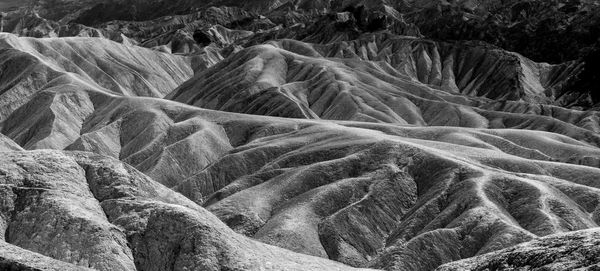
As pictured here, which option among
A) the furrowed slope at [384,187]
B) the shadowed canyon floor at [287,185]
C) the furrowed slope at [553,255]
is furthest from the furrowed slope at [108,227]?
the furrowed slope at [384,187]

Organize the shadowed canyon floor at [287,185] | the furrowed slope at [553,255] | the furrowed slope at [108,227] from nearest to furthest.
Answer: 1. the furrowed slope at [553,255]
2. the furrowed slope at [108,227]
3. the shadowed canyon floor at [287,185]

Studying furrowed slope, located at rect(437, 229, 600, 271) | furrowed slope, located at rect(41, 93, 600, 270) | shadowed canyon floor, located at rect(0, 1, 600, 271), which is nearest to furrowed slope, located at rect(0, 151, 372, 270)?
shadowed canyon floor, located at rect(0, 1, 600, 271)

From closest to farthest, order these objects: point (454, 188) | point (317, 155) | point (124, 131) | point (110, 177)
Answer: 1. point (110, 177)
2. point (454, 188)
3. point (317, 155)
4. point (124, 131)

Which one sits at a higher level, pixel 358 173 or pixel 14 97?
pixel 358 173

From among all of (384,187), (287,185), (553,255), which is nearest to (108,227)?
(553,255)

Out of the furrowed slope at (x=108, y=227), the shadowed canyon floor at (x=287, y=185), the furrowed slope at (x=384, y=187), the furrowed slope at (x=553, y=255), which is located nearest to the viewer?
the furrowed slope at (x=553, y=255)

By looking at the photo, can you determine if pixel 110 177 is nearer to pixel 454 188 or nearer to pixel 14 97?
pixel 454 188

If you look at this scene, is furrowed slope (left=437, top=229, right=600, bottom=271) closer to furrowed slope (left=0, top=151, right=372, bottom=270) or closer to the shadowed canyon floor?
the shadowed canyon floor

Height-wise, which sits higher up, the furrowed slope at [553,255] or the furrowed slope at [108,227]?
the furrowed slope at [553,255]

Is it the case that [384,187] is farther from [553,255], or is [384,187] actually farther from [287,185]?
[553,255]

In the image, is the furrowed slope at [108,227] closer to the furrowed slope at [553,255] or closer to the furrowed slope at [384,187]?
the furrowed slope at [553,255]

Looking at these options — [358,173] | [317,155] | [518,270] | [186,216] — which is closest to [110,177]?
[186,216]
